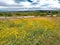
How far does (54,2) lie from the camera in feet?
58.0

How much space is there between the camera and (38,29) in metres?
8.32

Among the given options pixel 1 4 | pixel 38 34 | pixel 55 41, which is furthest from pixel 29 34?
pixel 1 4

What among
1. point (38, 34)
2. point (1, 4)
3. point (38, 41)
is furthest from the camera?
point (1, 4)

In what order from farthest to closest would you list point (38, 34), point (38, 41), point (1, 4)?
point (1, 4)
point (38, 34)
point (38, 41)

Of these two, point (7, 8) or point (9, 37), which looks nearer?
point (9, 37)

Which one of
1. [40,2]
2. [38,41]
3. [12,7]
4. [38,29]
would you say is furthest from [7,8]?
[38,41]

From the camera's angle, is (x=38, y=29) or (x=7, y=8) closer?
(x=38, y=29)

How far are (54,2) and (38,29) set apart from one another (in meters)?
9.62

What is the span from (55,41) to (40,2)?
33.4 ft

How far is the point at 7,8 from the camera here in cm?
1694

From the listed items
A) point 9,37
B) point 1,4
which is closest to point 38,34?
point 9,37

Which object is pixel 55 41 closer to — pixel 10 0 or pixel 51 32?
pixel 51 32

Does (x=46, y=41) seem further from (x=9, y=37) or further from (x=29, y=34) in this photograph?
(x=9, y=37)

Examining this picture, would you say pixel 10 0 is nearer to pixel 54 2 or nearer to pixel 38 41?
pixel 54 2
